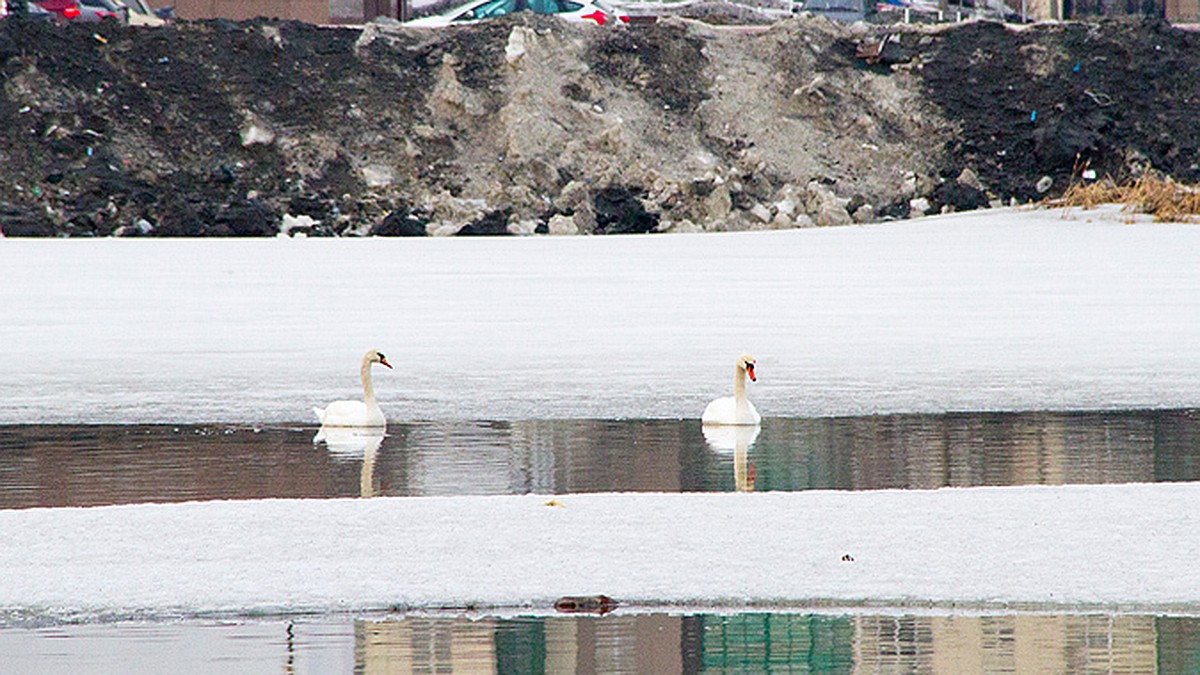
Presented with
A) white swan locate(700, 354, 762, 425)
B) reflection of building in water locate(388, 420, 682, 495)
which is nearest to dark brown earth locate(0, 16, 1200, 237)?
reflection of building in water locate(388, 420, 682, 495)

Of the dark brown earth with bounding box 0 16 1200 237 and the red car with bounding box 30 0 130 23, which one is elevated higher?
the red car with bounding box 30 0 130 23

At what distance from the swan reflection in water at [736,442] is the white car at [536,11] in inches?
1018

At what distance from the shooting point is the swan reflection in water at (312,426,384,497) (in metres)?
10.3

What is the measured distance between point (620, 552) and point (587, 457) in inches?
121

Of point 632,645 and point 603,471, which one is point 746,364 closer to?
point 603,471

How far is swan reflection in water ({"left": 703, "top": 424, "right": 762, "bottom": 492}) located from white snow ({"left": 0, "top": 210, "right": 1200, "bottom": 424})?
2.97 feet

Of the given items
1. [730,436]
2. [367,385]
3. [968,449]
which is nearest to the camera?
[968,449]

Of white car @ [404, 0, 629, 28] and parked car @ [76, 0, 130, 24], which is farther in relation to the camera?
white car @ [404, 0, 629, 28]

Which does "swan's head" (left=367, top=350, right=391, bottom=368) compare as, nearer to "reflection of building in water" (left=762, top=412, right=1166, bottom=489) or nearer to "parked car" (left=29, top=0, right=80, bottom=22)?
"reflection of building in water" (left=762, top=412, right=1166, bottom=489)

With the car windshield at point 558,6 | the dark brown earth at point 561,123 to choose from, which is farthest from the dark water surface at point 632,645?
the car windshield at point 558,6

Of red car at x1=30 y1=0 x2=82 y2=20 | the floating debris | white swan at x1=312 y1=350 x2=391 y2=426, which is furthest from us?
red car at x1=30 y1=0 x2=82 y2=20

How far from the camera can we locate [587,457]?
33.4 ft

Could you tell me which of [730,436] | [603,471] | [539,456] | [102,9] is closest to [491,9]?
[102,9]

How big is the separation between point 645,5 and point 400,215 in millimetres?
Answer: 12002
